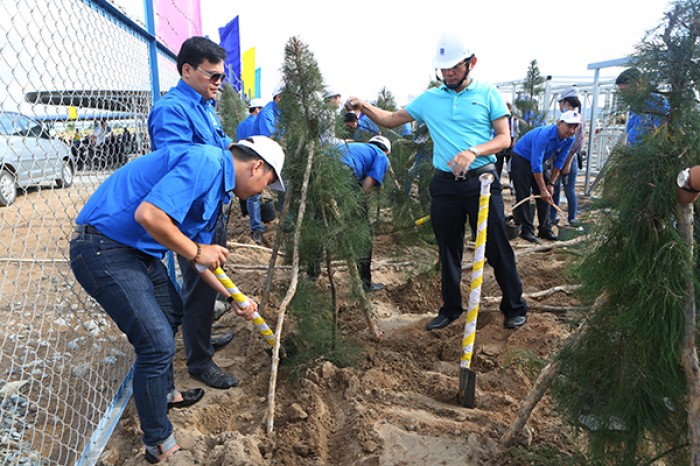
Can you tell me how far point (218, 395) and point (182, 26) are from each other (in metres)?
4.34

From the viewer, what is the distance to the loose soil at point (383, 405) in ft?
8.07

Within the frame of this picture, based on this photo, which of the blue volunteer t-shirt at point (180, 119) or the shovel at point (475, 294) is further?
the shovel at point (475, 294)

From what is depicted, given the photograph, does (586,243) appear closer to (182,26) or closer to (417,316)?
(417,316)

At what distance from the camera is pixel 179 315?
276 centimetres

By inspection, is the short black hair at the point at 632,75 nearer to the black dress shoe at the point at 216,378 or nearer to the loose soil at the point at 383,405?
the loose soil at the point at 383,405

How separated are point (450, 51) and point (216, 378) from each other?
2.74m

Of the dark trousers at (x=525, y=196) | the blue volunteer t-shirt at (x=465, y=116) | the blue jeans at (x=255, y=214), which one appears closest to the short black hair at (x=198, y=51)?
the blue volunteer t-shirt at (x=465, y=116)

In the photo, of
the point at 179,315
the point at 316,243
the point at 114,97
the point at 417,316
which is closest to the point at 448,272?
the point at 417,316

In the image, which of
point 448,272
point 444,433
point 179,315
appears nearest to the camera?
point 444,433

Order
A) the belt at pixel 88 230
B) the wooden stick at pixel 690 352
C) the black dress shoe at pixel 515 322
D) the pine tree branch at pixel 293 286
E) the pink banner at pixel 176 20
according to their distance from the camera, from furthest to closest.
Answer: the pink banner at pixel 176 20, the black dress shoe at pixel 515 322, the pine tree branch at pixel 293 286, the belt at pixel 88 230, the wooden stick at pixel 690 352

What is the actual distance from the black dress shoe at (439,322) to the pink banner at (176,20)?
334 cm

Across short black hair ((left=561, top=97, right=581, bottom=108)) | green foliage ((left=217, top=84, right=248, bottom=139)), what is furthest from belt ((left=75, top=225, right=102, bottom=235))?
green foliage ((left=217, top=84, right=248, bottom=139))

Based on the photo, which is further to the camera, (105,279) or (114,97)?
(114,97)

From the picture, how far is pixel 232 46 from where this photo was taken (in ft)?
40.7
